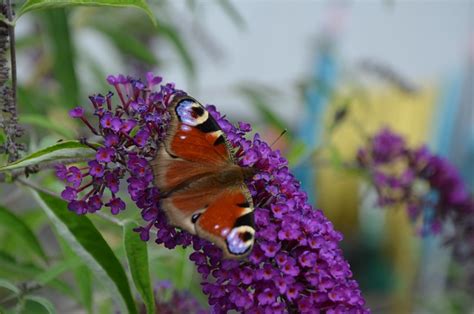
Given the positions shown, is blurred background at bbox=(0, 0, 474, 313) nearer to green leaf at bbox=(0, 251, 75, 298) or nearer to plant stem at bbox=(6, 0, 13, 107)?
green leaf at bbox=(0, 251, 75, 298)

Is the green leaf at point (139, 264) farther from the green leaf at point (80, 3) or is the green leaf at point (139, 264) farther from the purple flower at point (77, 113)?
the green leaf at point (80, 3)

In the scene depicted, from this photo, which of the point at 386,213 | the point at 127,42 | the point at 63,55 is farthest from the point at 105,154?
the point at 386,213

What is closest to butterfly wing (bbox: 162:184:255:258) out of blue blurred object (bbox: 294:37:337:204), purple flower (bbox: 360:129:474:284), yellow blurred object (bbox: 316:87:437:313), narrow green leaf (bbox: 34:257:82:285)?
narrow green leaf (bbox: 34:257:82:285)

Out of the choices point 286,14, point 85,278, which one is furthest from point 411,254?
point 85,278

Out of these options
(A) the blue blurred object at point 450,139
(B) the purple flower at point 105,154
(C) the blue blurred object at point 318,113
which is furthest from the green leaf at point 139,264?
(C) the blue blurred object at point 318,113

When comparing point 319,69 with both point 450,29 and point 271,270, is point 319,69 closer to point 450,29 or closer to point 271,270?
point 450,29

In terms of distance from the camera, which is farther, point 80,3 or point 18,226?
point 18,226

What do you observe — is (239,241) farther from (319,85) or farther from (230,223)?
(319,85)
